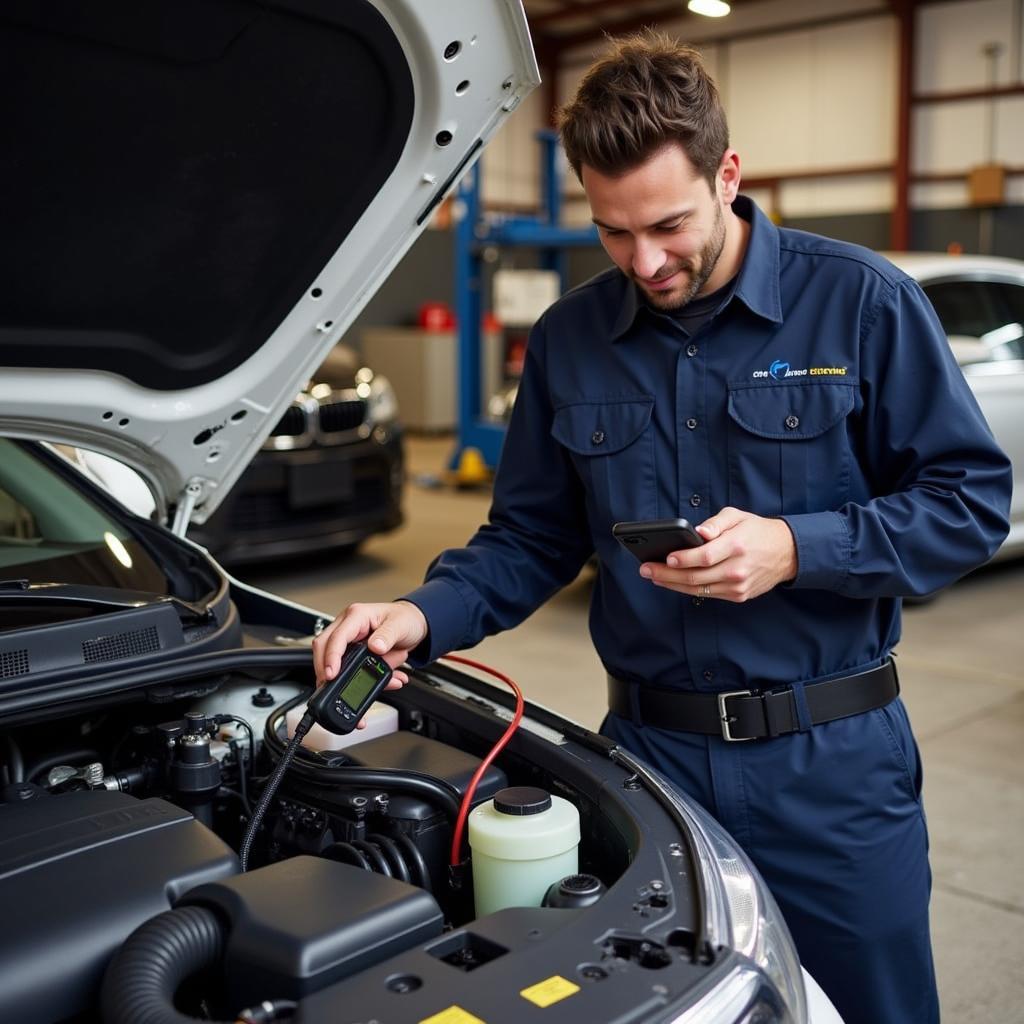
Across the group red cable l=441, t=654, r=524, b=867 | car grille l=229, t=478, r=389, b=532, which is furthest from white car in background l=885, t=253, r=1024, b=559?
red cable l=441, t=654, r=524, b=867

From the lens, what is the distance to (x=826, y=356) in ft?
4.96

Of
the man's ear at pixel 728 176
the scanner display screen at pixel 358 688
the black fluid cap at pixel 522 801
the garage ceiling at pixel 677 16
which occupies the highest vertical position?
the garage ceiling at pixel 677 16

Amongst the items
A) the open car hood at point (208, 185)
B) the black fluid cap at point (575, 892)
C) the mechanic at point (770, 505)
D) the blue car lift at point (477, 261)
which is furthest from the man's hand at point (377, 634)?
the blue car lift at point (477, 261)

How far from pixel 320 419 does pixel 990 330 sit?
281cm

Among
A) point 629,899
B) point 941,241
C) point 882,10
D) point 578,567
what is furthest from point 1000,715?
point 882,10

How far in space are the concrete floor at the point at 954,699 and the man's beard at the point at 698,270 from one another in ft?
4.91

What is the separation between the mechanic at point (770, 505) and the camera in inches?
56.1

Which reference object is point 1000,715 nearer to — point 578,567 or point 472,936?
point 578,567

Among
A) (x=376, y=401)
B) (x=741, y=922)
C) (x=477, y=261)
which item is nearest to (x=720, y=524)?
(x=741, y=922)

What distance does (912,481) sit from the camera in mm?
1477

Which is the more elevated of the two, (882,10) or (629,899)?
(882,10)

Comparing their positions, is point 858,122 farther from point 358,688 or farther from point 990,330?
point 358,688

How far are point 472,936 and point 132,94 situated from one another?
957 mm

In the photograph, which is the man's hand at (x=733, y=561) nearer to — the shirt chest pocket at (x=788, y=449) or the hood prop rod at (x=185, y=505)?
the shirt chest pocket at (x=788, y=449)
